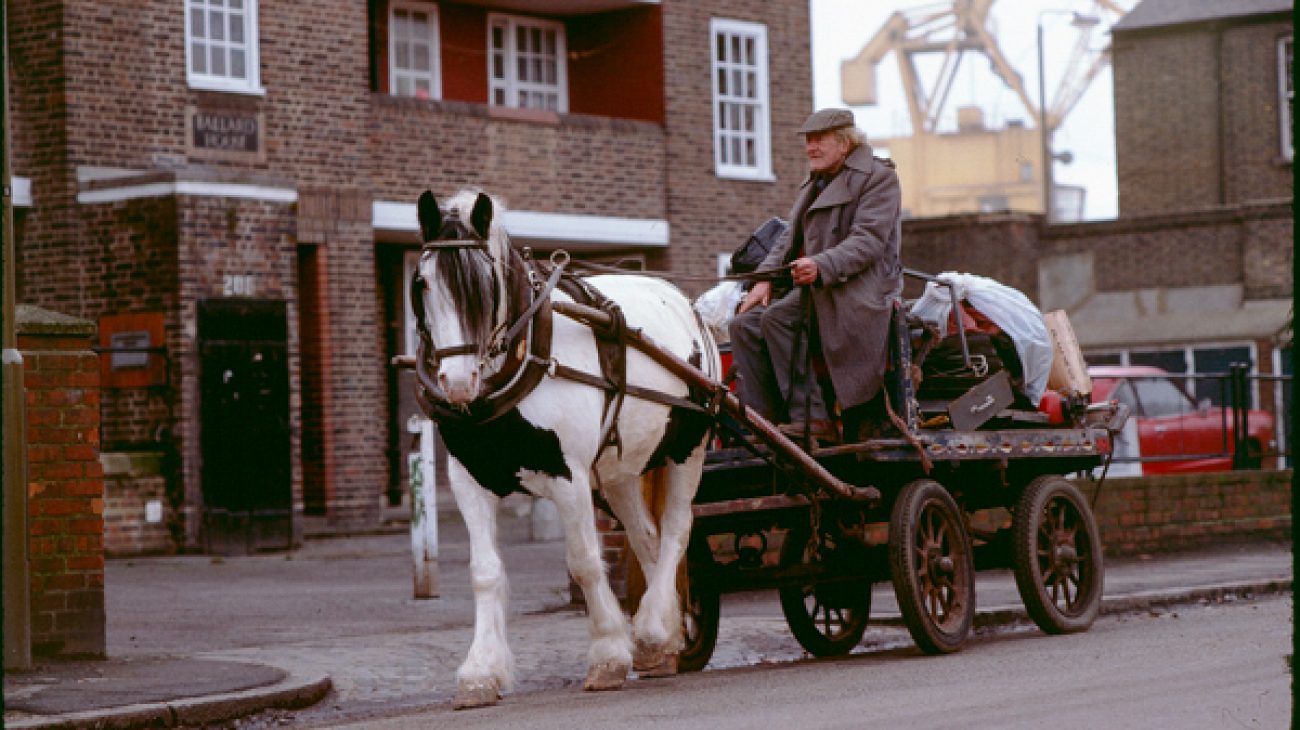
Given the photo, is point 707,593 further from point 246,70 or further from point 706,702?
point 246,70

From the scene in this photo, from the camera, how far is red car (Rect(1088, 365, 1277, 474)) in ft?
71.2

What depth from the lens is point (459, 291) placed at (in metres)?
9.21

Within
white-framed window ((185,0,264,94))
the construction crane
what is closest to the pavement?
white-framed window ((185,0,264,94))

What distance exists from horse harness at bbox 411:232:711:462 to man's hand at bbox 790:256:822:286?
1.10m

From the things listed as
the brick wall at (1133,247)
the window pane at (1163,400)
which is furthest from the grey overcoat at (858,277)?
the brick wall at (1133,247)

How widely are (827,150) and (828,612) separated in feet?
8.28

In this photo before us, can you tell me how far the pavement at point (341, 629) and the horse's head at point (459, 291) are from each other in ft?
5.90

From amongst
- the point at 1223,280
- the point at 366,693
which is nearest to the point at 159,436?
the point at 366,693

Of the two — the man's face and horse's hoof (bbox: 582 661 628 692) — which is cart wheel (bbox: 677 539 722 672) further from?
the man's face

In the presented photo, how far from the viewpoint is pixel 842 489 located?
10.9 m

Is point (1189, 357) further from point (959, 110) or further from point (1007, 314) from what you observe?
point (959, 110)

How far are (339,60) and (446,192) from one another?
7.40 ft

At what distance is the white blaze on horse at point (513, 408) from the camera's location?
9.25 meters

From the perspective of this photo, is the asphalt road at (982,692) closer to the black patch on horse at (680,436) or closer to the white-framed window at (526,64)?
the black patch on horse at (680,436)
